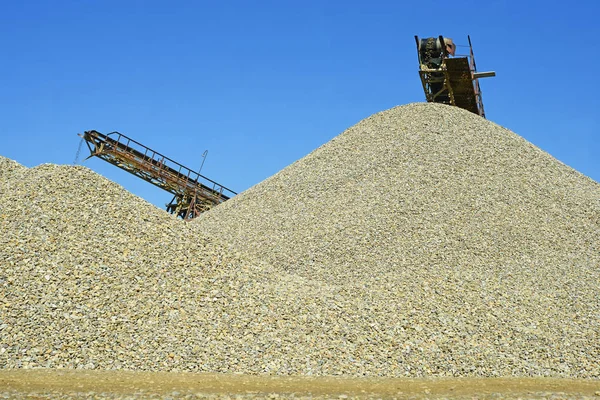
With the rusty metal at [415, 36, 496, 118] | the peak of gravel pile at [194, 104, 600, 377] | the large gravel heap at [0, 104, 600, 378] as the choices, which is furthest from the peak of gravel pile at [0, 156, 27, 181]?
the rusty metal at [415, 36, 496, 118]

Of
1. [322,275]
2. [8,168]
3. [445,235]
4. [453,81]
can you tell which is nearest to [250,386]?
[322,275]

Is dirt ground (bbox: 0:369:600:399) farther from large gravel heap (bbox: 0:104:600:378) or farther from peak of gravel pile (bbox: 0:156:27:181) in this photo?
peak of gravel pile (bbox: 0:156:27:181)

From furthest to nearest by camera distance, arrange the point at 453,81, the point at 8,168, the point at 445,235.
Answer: the point at 453,81 < the point at 8,168 < the point at 445,235

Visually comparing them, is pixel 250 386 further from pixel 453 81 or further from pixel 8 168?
pixel 453 81

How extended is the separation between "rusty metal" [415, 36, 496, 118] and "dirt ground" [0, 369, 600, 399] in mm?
17110

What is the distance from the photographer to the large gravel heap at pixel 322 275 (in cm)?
1222

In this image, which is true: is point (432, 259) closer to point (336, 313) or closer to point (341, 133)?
point (336, 313)

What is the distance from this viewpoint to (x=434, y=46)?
27312mm

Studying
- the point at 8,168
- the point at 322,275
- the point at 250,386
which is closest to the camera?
the point at 250,386

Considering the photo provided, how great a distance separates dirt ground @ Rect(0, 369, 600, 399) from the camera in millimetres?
9969

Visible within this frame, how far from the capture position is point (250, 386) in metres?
10.8

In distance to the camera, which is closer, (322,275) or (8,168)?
(322,275)

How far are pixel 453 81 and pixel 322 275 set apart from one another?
47.1 feet

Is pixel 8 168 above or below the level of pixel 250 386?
above
